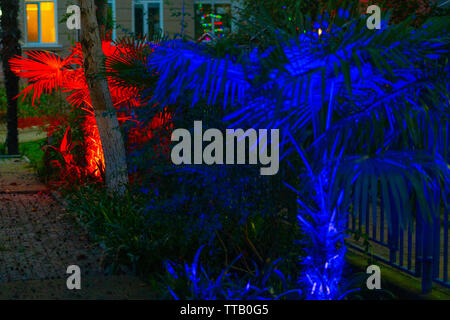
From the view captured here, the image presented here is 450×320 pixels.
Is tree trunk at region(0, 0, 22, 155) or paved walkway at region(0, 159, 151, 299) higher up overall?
tree trunk at region(0, 0, 22, 155)

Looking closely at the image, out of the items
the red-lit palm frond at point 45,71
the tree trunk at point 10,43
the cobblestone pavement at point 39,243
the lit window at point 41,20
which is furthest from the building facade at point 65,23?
the cobblestone pavement at point 39,243

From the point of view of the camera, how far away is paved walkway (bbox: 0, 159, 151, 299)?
5367 mm

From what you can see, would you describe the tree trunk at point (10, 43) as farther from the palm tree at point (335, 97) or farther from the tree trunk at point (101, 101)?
the palm tree at point (335, 97)

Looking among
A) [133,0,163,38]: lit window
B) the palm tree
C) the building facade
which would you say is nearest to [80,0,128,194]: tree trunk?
the palm tree

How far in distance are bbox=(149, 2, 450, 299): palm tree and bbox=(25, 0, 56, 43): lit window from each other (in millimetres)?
19881

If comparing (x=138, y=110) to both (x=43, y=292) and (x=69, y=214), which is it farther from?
(x=69, y=214)

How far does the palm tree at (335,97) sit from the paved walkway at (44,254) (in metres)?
1.74

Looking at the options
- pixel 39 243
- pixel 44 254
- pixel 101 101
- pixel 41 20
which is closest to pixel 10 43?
pixel 101 101

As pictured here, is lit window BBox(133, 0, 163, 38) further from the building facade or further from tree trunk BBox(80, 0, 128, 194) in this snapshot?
tree trunk BBox(80, 0, 128, 194)

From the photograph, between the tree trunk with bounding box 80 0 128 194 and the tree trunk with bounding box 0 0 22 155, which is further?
the tree trunk with bounding box 0 0 22 155

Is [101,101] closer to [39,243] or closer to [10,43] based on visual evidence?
[39,243]

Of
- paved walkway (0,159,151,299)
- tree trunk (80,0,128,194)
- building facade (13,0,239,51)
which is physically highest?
building facade (13,0,239,51)

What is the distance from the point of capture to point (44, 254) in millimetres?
6641

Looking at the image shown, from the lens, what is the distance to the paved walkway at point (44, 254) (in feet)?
17.6
